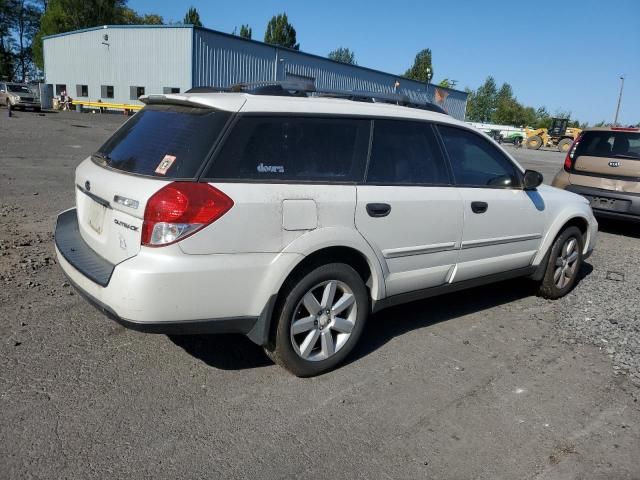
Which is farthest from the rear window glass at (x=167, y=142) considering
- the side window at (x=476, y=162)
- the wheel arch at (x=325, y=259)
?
the side window at (x=476, y=162)

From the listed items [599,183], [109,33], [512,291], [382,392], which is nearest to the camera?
[382,392]

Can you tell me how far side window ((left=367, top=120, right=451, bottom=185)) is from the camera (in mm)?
3662

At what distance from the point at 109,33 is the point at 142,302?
40.5 m

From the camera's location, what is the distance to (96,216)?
330cm

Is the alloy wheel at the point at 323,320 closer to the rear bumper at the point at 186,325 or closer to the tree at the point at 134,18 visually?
the rear bumper at the point at 186,325

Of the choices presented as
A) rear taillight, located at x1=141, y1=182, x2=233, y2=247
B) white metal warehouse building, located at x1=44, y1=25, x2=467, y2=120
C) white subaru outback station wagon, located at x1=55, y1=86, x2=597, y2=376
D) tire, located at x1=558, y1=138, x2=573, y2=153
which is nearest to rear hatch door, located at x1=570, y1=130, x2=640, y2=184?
white subaru outback station wagon, located at x1=55, y1=86, x2=597, y2=376

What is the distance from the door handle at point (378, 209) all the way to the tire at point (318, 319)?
1.28 ft

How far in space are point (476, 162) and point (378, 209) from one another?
4.55 ft

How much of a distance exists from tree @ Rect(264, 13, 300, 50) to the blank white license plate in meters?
90.5

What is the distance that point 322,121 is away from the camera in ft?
11.3

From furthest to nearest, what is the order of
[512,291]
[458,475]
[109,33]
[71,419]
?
[109,33] < [512,291] < [71,419] < [458,475]

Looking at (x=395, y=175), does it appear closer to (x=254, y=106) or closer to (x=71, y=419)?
(x=254, y=106)

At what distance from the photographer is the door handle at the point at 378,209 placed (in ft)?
11.4

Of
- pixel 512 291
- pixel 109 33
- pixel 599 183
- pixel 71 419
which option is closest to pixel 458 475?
pixel 71 419
